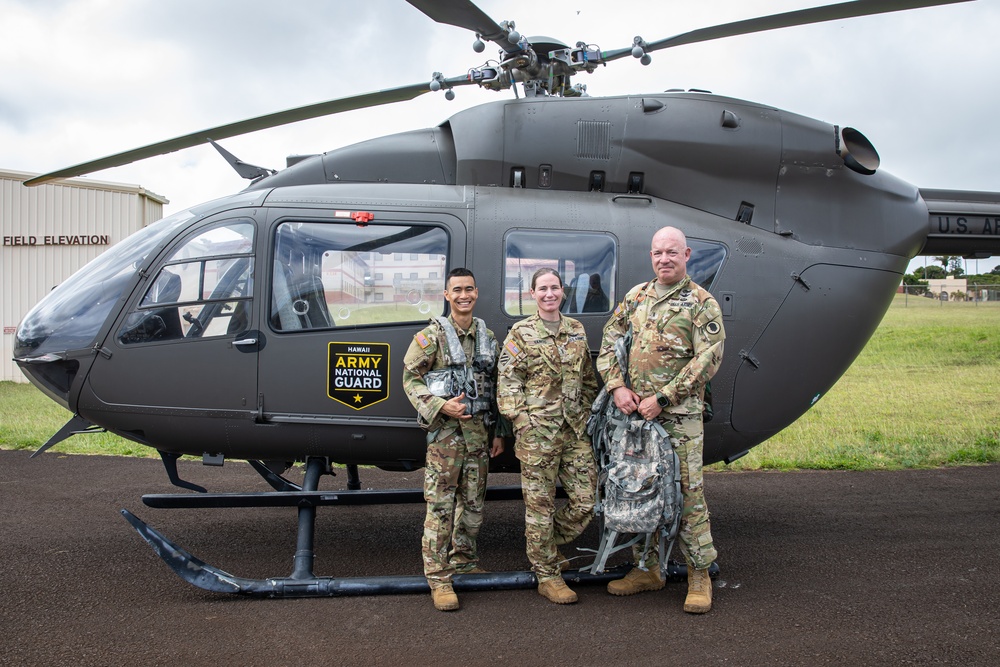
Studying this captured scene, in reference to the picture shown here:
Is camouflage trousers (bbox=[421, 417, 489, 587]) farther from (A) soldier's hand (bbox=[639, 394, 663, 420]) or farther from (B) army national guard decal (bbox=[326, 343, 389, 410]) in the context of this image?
Answer: (A) soldier's hand (bbox=[639, 394, 663, 420])

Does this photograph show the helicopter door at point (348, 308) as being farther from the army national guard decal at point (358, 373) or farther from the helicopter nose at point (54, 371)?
the helicopter nose at point (54, 371)

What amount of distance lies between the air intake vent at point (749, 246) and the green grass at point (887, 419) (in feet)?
13.1

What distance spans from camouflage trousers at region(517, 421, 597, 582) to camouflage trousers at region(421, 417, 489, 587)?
269 mm

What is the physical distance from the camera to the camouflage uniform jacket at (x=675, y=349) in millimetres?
3922

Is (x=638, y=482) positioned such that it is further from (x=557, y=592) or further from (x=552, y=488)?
(x=557, y=592)

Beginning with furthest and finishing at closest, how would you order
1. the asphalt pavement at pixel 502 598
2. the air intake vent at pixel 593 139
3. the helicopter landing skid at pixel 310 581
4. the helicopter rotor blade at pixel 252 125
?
the helicopter rotor blade at pixel 252 125, the air intake vent at pixel 593 139, the helicopter landing skid at pixel 310 581, the asphalt pavement at pixel 502 598

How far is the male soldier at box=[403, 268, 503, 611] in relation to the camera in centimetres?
414

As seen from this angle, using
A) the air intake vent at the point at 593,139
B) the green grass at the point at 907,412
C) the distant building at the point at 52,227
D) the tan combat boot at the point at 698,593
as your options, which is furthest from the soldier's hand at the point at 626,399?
the distant building at the point at 52,227

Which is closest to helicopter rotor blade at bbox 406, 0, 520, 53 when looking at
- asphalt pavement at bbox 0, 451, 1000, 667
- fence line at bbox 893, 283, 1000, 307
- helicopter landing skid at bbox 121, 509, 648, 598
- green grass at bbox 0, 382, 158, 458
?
helicopter landing skid at bbox 121, 509, 648, 598

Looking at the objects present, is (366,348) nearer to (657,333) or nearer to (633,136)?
(657,333)

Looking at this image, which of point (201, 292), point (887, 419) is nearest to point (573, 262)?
point (201, 292)

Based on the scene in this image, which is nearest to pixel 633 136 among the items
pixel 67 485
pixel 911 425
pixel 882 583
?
pixel 882 583

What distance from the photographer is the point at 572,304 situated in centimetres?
473

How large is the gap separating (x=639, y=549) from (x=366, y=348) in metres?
2.06
